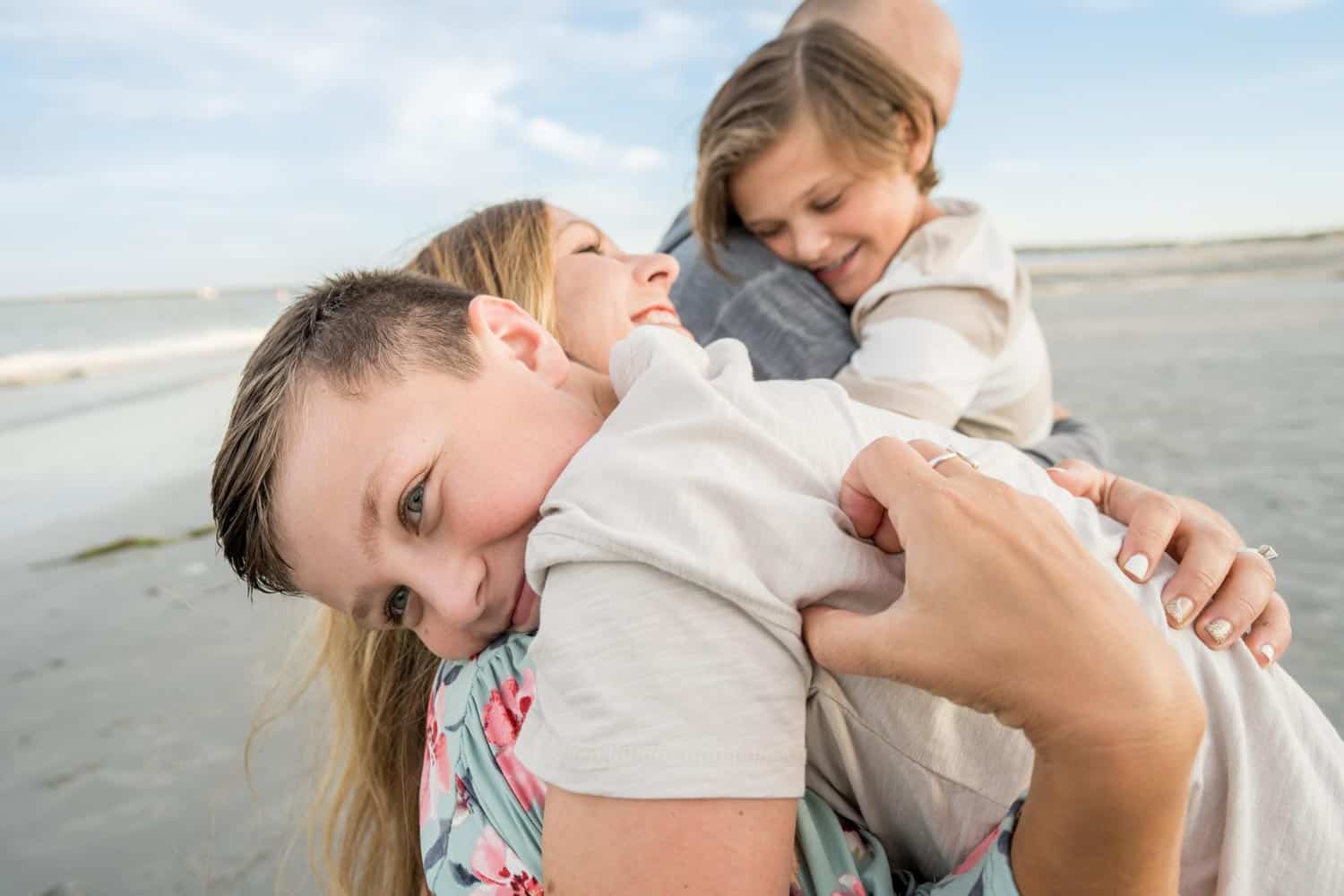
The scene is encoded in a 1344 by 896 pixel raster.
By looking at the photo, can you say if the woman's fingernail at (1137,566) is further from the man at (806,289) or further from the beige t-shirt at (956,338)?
the man at (806,289)

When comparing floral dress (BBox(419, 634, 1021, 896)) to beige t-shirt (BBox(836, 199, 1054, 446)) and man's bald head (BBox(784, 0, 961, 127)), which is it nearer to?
beige t-shirt (BBox(836, 199, 1054, 446))

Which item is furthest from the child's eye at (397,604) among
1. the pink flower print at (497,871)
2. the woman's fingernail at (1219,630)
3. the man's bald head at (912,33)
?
the man's bald head at (912,33)

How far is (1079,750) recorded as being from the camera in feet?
2.40

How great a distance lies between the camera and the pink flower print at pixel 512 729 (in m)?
1.06

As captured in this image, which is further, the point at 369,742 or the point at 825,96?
the point at 825,96

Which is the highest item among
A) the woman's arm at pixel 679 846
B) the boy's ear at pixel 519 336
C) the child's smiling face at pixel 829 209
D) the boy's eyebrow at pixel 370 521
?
the child's smiling face at pixel 829 209

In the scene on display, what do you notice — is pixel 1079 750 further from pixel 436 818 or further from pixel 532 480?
pixel 436 818

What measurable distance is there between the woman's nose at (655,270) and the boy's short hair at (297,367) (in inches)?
19.0

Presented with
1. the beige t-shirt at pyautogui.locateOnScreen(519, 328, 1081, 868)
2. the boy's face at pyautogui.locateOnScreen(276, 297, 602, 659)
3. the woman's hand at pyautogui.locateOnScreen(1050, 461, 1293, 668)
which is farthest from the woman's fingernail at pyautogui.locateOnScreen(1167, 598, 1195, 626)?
the boy's face at pyautogui.locateOnScreen(276, 297, 602, 659)

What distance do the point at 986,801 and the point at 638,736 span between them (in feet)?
1.28

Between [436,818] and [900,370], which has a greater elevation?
[900,370]

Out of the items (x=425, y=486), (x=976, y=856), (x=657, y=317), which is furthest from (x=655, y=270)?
(x=976, y=856)

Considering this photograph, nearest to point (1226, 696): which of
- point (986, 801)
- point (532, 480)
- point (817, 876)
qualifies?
point (986, 801)

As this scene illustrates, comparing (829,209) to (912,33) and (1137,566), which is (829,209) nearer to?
(912,33)
